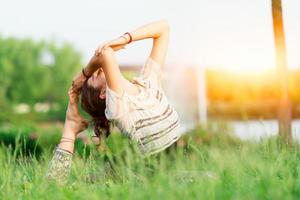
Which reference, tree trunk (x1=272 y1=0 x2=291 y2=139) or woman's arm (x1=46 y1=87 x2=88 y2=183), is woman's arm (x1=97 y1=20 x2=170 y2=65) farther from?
tree trunk (x1=272 y1=0 x2=291 y2=139)

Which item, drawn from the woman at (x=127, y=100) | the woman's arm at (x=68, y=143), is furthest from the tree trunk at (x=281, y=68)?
the woman's arm at (x=68, y=143)

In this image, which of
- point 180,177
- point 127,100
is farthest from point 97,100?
point 180,177

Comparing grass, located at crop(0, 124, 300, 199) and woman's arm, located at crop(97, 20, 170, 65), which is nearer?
grass, located at crop(0, 124, 300, 199)

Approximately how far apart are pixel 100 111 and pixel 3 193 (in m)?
0.72

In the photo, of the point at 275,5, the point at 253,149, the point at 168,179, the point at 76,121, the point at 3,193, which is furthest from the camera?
the point at 275,5

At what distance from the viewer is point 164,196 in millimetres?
3043

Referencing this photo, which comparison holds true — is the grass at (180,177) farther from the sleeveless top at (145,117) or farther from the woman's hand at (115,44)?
the woman's hand at (115,44)

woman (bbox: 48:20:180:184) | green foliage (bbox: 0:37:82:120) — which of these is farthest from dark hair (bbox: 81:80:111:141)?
green foliage (bbox: 0:37:82:120)

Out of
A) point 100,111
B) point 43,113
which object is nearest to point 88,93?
point 100,111

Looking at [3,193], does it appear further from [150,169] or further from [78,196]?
[150,169]

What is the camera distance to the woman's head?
13.5ft

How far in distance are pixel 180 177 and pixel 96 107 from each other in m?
0.75

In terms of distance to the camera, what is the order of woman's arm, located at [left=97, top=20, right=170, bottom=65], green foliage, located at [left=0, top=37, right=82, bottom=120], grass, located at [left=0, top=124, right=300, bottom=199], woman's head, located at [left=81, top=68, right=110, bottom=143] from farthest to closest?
green foliage, located at [left=0, top=37, right=82, bottom=120]
woman's arm, located at [left=97, top=20, right=170, bottom=65]
woman's head, located at [left=81, top=68, right=110, bottom=143]
grass, located at [left=0, top=124, right=300, bottom=199]

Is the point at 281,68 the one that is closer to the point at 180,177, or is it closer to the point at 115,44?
the point at 115,44
